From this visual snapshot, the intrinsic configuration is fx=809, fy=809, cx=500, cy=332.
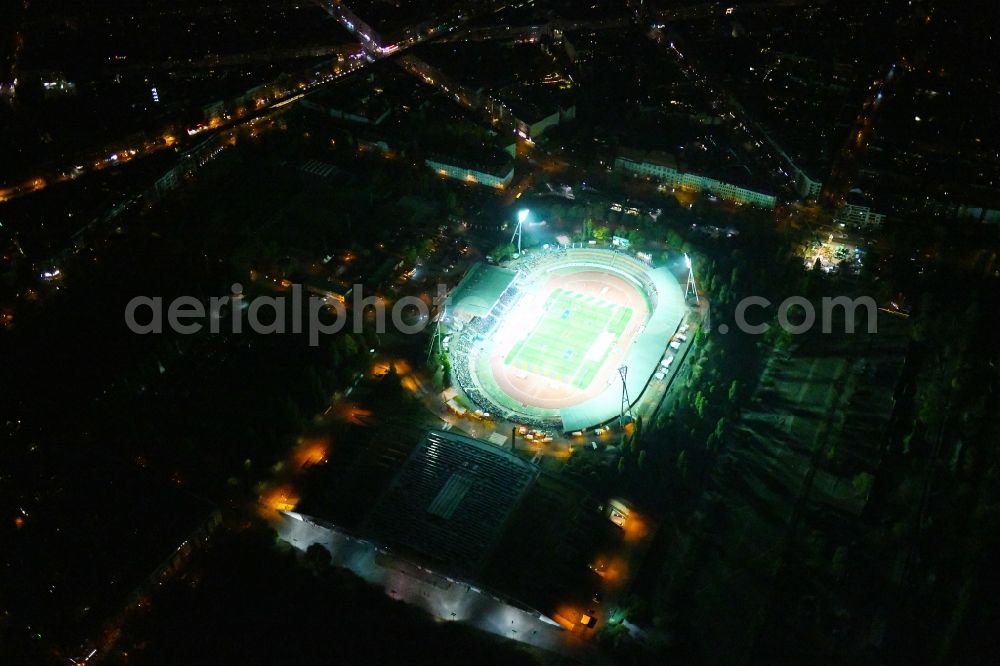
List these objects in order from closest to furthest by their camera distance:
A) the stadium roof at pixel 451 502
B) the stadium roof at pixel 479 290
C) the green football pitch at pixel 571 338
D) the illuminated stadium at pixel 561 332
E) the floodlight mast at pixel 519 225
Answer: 1. the stadium roof at pixel 451 502
2. the illuminated stadium at pixel 561 332
3. the green football pitch at pixel 571 338
4. the stadium roof at pixel 479 290
5. the floodlight mast at pixel 519 225

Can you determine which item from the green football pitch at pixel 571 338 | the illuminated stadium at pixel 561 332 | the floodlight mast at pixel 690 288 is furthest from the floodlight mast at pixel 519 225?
the floodlight mast at pixel 690 288

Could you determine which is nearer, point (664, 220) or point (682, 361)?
point (682, 361)

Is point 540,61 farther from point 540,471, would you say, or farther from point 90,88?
point 540,471

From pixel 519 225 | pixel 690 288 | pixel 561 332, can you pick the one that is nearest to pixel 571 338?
pixel 561 332

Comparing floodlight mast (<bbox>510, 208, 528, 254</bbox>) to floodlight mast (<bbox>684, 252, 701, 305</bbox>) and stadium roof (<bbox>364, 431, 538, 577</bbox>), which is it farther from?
stadium roof (<bbox>364, 431, 538, 577</bbox>)

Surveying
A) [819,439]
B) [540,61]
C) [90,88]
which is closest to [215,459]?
[819,439]

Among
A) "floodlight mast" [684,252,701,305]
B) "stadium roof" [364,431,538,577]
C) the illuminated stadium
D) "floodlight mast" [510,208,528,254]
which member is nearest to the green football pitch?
the illuminated stadium

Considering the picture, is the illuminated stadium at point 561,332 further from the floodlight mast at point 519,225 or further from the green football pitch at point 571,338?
the floodlight mast at point 519,225
